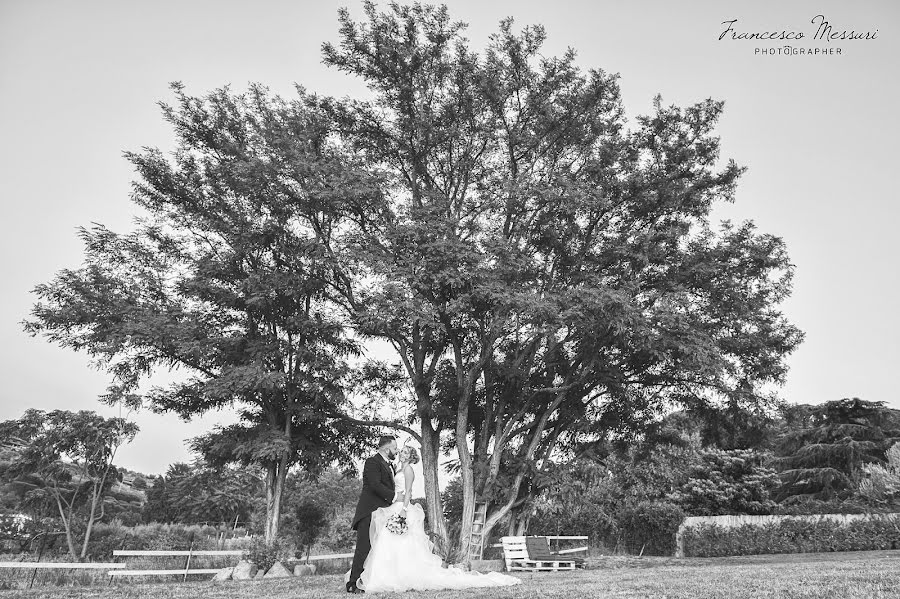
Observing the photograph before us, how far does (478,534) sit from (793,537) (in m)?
14.5

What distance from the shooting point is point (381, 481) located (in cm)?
938

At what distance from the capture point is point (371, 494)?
30.8ft

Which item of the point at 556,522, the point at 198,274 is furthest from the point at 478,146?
the point at 556,522

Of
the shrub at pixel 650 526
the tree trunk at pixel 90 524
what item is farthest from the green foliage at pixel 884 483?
the tree trunk at pixel 90 524

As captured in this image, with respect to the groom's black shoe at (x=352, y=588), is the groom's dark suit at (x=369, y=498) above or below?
above

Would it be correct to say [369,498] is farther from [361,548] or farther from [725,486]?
[725,486]

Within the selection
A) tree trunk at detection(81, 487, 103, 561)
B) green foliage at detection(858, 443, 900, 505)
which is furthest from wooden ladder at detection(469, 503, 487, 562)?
green foliage at detection(858, 443, 900, 505)

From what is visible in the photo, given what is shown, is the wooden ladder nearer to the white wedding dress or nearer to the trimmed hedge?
the white wedding dress

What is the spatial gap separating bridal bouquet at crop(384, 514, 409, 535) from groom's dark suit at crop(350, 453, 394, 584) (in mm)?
356

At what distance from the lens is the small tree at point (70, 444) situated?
2419 centimetres

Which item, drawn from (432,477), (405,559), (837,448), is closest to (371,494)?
(405,559)

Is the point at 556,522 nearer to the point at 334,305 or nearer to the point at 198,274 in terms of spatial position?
the point at 334,305

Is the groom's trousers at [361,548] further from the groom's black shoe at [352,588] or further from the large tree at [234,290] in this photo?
the large tree at [234,290]

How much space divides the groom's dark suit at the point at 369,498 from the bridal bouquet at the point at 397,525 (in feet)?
1.17
